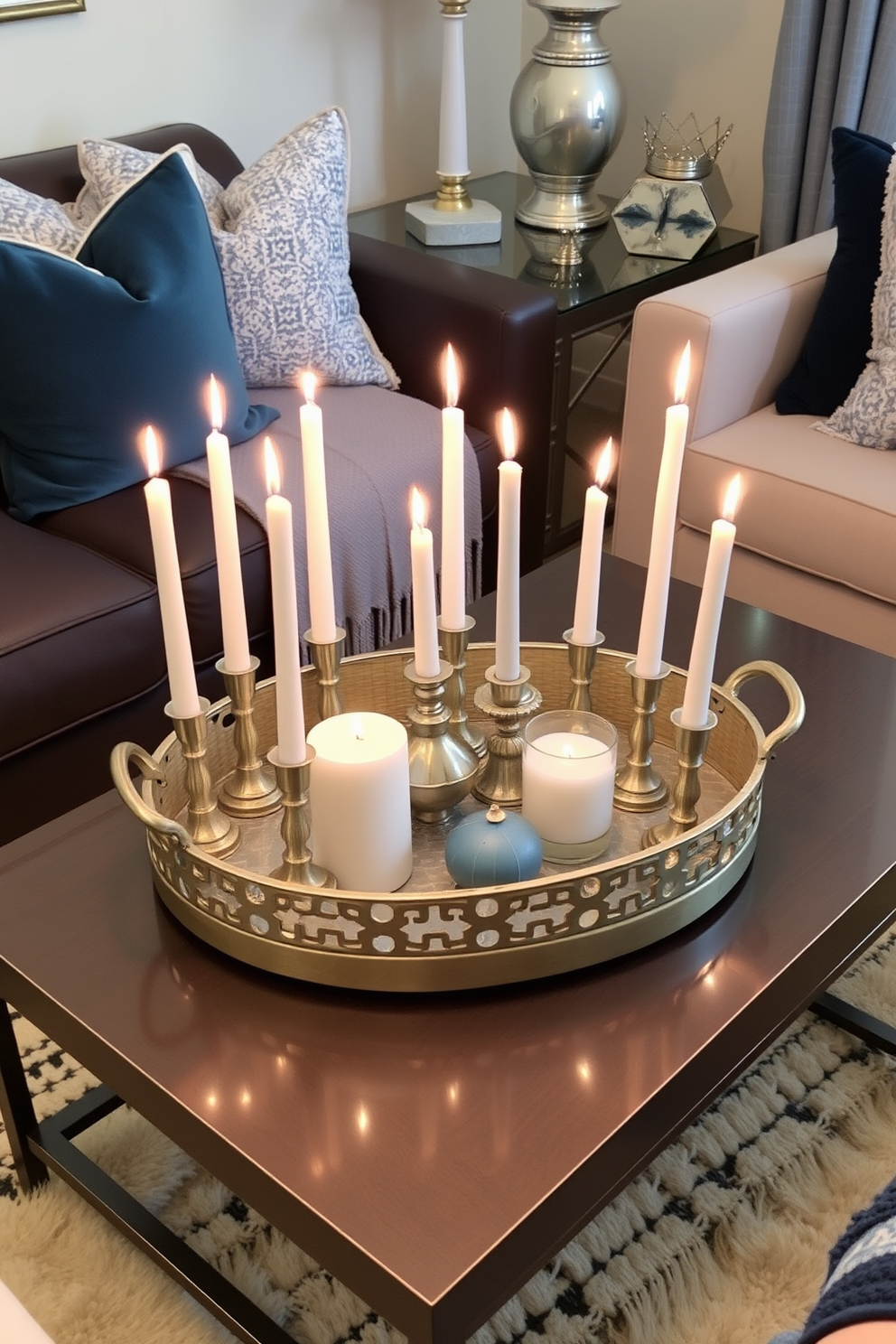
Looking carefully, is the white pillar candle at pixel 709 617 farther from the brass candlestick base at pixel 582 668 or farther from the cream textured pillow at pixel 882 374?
the cream textured pillow at pixel 882 374

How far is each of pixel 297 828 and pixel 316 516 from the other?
0.85 feet

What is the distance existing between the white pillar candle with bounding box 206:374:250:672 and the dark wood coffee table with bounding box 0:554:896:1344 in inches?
8.9

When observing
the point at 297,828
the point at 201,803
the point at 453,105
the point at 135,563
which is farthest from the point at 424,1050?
the point at 453,105

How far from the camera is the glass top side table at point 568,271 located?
7.59 ft

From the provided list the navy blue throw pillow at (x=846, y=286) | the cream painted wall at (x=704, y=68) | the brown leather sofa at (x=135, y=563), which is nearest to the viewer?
the brown leather sofa at (x=135, y=563)

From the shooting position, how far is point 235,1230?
1.30 meters

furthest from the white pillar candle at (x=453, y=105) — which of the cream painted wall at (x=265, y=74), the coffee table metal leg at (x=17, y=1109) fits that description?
the coffee table metal leg at (x=17, y=1109)

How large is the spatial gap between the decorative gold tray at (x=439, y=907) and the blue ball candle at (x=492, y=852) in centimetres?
3

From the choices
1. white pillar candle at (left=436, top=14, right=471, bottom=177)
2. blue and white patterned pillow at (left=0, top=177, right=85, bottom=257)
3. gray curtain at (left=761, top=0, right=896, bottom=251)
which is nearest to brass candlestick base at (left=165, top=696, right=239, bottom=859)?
blue and white patterned pillow at (left=0, top=177, right=85, bottom=257)

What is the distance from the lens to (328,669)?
3.94 ft

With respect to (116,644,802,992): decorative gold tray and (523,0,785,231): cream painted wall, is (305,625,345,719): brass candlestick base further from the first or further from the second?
(523,0,785,231): cream painted wall

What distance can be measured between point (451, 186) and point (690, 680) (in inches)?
67.6

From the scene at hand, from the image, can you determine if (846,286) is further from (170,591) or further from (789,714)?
(170,591)

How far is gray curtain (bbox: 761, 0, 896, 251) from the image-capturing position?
2332 millimetres
